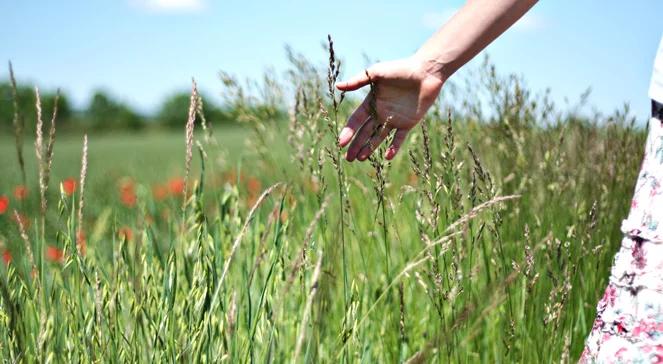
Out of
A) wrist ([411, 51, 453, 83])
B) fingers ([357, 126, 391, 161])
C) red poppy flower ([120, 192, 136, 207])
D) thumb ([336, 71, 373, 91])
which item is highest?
wrist ([411, 51, 453, 83])

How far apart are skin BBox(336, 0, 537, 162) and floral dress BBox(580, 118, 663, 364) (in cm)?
38

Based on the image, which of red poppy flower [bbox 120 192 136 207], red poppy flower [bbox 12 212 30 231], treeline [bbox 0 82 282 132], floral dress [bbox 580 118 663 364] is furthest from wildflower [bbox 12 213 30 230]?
treeline [bbox 0 82 282 132]

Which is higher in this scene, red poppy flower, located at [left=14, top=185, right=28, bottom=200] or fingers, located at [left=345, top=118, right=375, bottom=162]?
fingers, located at [left=345, top=118, right=375, bottom=162]

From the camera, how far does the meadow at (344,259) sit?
58.7 inches

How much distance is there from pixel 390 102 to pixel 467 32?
26 cm

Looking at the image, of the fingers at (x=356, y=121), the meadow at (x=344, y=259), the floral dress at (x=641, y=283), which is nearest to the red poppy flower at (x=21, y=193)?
the meadow at (x=344, y=259)

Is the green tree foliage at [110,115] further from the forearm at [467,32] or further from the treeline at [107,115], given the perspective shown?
the forearm at [467,32]

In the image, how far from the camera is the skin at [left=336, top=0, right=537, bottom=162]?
4.83 ft

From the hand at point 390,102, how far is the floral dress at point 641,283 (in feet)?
1.63

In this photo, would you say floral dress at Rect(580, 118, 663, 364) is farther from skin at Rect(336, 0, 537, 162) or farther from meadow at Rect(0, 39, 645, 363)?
skin at Rect(336, 0, 537, 162)

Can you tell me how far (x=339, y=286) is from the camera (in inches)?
98.5

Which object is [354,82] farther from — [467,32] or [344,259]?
[344,259]

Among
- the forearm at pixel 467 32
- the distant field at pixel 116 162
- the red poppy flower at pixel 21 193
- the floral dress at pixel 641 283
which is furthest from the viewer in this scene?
the distant field at pixel 116 162

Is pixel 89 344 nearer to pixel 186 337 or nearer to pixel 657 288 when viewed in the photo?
pixel 186 337
